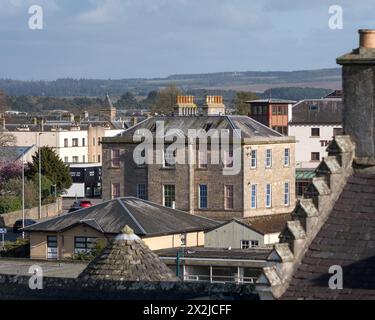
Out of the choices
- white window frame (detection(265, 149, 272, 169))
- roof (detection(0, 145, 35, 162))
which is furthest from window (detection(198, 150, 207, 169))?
roof (detection(0, 145, 35, 162))

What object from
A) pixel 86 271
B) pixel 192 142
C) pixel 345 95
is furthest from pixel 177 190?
pixel 345 95

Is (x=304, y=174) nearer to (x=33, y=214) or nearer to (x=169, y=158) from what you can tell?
(x=169, y=158)

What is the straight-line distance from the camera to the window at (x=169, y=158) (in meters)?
74.6

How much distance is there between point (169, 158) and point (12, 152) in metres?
35.9

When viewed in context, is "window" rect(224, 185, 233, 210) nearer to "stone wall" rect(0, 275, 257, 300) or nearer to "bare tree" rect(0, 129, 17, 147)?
"bare tree" rect(0, 129, 17, 147)

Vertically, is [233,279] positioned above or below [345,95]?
below

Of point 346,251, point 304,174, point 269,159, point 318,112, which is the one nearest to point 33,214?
point 269,159

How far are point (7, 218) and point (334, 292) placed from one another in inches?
2696

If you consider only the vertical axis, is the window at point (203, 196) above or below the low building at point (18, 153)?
below

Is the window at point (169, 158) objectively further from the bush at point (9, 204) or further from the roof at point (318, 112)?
the roof at point (318, 112)

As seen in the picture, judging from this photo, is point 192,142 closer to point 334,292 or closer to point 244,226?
point 244,226

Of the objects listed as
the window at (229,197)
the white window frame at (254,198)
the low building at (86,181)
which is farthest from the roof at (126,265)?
the low building at (86,181)

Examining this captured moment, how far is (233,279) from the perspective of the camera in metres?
41.7

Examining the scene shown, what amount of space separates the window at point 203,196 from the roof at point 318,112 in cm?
3093
